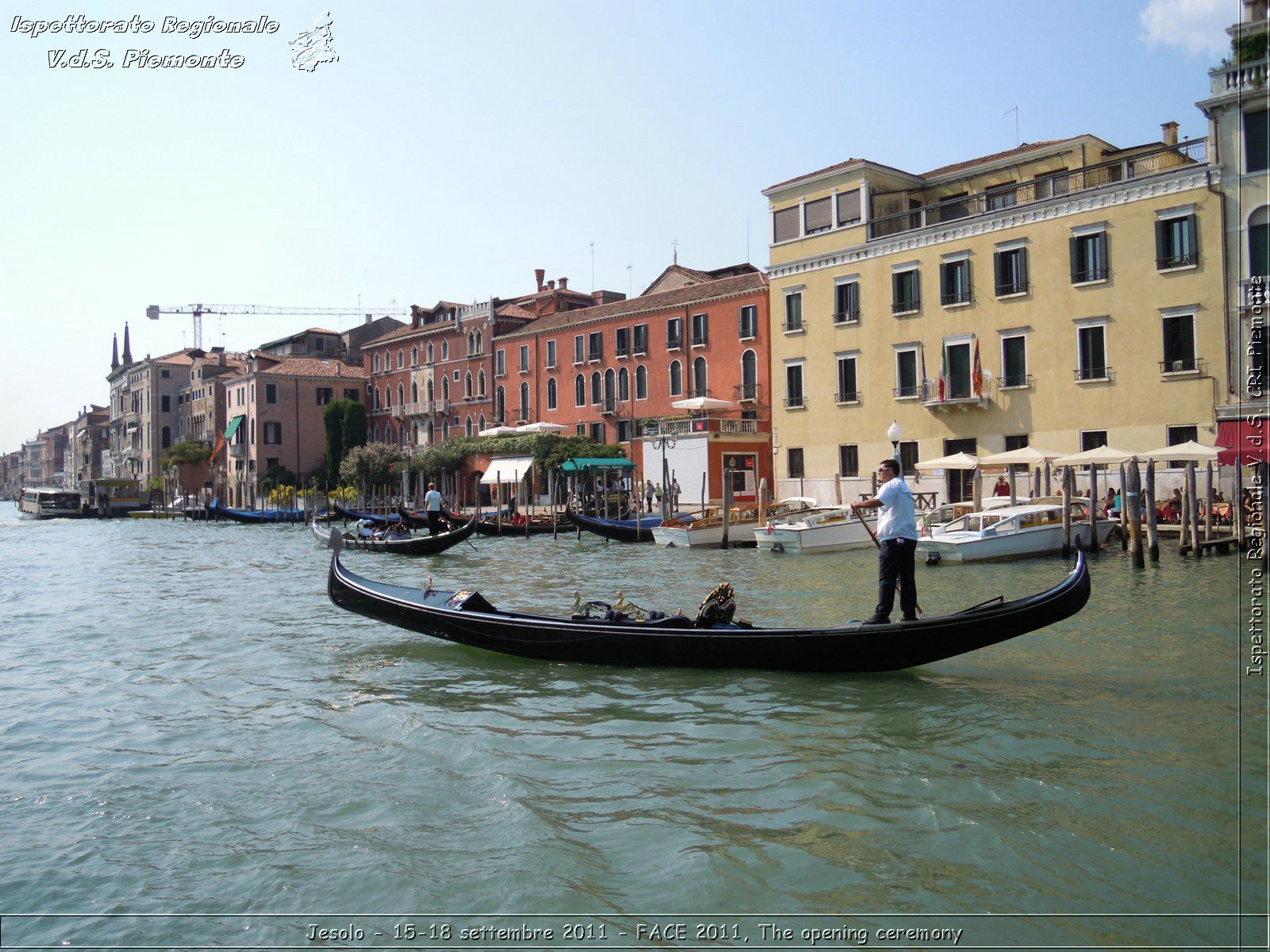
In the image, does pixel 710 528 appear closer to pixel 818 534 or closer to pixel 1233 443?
pixel 818 534

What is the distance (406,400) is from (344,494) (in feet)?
16.8

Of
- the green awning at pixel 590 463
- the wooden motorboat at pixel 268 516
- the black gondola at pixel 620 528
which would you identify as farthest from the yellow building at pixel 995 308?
the wooden motorboat at pixel 268 516

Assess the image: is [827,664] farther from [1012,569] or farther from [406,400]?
[406,400]

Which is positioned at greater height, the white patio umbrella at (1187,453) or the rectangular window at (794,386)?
the rectangular window at (794,386)

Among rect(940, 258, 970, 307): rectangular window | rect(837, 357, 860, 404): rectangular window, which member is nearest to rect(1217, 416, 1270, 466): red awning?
rect(940, 258, 970, 307): rectangular window

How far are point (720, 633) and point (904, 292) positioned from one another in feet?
57.9

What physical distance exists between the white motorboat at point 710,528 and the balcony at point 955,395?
3.87 metres

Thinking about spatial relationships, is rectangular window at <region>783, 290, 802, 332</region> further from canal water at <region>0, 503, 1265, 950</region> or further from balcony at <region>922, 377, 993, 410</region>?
canal water at <region>0, 503, 1265, 950</region>

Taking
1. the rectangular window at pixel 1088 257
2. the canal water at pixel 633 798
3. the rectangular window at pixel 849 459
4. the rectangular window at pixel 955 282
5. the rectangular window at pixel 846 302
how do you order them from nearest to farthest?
the canal water at pixel 633 798
the rectangular window at pixel 1088 257
the rectangular window at pixel 955 282
the rectangular window at pixel 849 459
the rectangular window at pixel 846 302

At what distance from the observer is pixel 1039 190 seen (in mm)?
19953

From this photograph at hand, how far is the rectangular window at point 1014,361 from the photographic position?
65.6 feet

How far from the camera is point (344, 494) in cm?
3975

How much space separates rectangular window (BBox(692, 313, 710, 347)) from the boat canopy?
642 cm

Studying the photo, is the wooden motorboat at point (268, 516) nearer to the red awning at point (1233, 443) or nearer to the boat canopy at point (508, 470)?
the boat canopy at point (508, 470)
